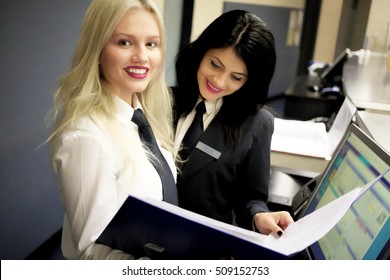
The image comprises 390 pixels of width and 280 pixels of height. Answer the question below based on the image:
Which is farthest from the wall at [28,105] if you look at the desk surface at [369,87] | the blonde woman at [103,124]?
the desk surface at [369,87]

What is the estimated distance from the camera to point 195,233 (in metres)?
0.65

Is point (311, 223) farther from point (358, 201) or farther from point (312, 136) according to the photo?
point (312, 136)

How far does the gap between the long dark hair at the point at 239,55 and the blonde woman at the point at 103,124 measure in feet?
0.62

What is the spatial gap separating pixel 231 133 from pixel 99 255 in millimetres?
558

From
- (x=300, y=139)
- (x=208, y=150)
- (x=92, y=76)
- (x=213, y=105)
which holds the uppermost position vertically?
(x=92, y=76)

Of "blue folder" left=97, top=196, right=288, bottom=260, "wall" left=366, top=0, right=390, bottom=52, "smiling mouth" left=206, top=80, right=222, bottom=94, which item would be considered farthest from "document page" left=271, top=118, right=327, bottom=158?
"wall" left=366, top=0, right=390, bottom=52

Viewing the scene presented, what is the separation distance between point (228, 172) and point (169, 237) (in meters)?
0.52

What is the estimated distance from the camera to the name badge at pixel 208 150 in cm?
117

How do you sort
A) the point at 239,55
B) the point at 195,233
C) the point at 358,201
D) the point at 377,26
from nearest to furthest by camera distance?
the point at 195,233
the point at 358,201
the point at 239,55
the point at 377,26

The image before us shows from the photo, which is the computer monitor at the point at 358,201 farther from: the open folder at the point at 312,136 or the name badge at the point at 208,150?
the open folder at the point at 312,136

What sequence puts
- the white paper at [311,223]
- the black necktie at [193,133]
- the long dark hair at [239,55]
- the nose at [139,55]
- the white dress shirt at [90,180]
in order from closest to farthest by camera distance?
the white paper at [311,223] < the white dress shirt at [90,180] < the nose at [139,55] < the long dark hair at [239,55] < the black necktie at [193,133]

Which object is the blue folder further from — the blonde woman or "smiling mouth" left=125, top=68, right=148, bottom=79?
"smiling mouth" left=125, top=68, right=148, bottom=79

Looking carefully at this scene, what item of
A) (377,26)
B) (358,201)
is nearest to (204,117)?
(358,201)
